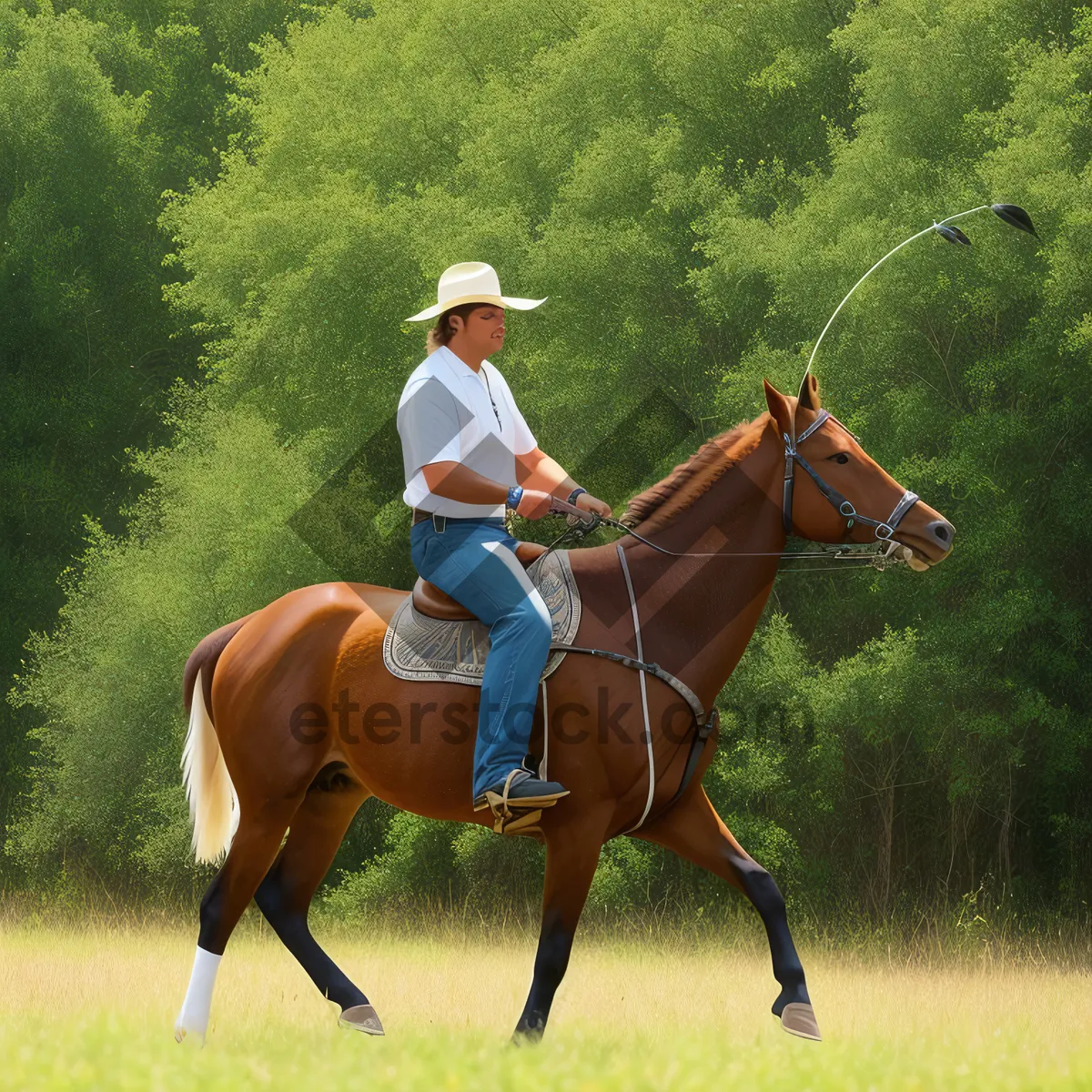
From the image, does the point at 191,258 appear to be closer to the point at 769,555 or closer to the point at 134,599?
the point at 134,599

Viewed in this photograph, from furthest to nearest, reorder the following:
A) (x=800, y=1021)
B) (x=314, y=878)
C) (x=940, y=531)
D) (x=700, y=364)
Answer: (x=700, y=364), (x=314, y=878), (x=940, y=531), (x=800, y=1021)

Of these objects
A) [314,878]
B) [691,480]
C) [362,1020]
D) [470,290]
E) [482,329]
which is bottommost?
[362,1020]

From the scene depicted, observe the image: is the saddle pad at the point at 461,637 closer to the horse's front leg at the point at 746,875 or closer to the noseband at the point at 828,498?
the horse's front leg at the point at 746,875

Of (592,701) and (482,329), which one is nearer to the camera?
(592,701)

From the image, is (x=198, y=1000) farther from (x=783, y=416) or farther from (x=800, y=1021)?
(x=783, y=416)

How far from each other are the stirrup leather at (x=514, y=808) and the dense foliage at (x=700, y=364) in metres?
5.03

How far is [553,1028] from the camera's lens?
6.00m

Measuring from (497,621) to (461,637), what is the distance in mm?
284

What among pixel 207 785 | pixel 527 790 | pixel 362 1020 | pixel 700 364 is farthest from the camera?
pixel 700 364

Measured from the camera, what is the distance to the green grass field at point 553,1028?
16.4 feet

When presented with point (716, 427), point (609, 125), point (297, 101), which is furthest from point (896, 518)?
point (297, 101)

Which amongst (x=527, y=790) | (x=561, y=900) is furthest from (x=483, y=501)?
(x=561, y=900)

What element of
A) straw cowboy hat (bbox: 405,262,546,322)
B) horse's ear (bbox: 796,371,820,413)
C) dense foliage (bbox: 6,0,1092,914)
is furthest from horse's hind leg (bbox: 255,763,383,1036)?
dense foliage (bbox: 6,0,1092,914)

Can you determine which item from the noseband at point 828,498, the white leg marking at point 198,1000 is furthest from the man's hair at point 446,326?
the white leg marking at point 198,1000
